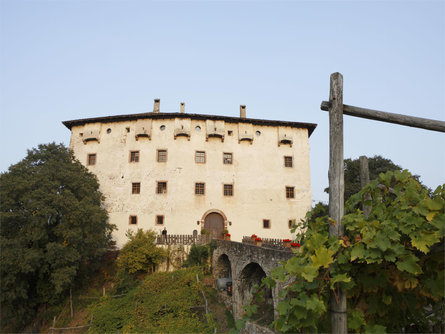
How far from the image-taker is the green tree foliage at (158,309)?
14211mm

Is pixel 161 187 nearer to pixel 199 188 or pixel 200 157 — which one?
pixel 199 188

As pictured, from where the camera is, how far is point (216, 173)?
80.0 feet

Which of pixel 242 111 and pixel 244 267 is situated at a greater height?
pixel 242 111

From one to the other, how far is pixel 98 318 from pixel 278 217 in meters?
14.9

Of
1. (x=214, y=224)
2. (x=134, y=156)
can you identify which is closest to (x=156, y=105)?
(x=134, y=156)

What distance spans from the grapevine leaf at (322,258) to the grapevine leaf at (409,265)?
0.64 m

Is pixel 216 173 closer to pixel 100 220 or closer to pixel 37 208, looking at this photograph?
pixel 100 220

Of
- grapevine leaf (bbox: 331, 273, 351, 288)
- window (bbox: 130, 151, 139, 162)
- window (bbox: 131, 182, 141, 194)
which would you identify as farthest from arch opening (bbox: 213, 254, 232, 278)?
grapevine leaf (bbox: 331, 273, 351, 288)

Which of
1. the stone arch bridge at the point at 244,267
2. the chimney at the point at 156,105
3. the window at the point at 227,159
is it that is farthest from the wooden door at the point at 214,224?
the chimney at the point at 156,105

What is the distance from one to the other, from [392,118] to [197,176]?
21.3 m

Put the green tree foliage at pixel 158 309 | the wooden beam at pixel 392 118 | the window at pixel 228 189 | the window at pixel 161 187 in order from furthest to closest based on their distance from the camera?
the window at pixel 228 189, the window at pixel 161 187, the green tree foliage at pixel 158 309, the wooden beam at pixel 392 118

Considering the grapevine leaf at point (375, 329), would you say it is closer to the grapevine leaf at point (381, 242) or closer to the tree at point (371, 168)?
the grapevine leaf at point (381, 242)

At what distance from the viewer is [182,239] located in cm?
2127

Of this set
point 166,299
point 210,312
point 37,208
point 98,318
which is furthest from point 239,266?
point 37,208
